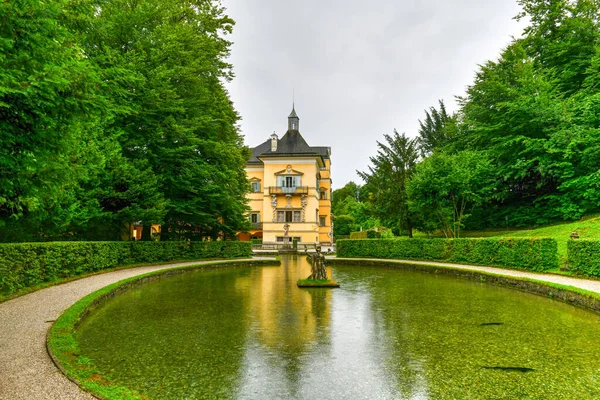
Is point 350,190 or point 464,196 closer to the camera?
point 464,196

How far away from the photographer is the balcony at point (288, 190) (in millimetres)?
41156

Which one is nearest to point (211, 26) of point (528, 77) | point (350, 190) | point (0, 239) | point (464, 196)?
point (0, 239)

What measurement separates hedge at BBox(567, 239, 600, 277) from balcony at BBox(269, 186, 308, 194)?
2993 centimetres

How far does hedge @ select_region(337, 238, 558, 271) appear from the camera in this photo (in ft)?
45.5

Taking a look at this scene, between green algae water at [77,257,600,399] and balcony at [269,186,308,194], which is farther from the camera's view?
balcony at [269,186,308,194]

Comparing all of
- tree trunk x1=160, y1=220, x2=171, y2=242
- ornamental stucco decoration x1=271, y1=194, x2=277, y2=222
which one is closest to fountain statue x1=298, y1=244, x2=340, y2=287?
tree trunk x1=160, y1=220, x2=171, y2=242

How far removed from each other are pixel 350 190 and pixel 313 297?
7165 centimetres

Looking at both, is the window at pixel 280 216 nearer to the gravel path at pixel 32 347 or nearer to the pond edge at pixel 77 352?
the pond edge at pixel 77 352

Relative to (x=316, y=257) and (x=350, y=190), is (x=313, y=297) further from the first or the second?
(x=350, y=190)

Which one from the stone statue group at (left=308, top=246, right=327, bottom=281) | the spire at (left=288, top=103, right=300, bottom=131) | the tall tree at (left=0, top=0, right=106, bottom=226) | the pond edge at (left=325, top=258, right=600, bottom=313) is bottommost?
the pond edge at (left=325, top=258, right=600, bottom=313)

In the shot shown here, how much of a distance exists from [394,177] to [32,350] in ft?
85.3

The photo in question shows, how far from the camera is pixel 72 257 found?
12359 millimetres

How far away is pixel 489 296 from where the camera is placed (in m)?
10.1

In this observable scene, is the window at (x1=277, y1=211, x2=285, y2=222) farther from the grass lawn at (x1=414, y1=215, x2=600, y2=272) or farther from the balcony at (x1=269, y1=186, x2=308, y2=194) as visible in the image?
the grass lawn at (x1=414, y1=215, x2=600, y2=272)
